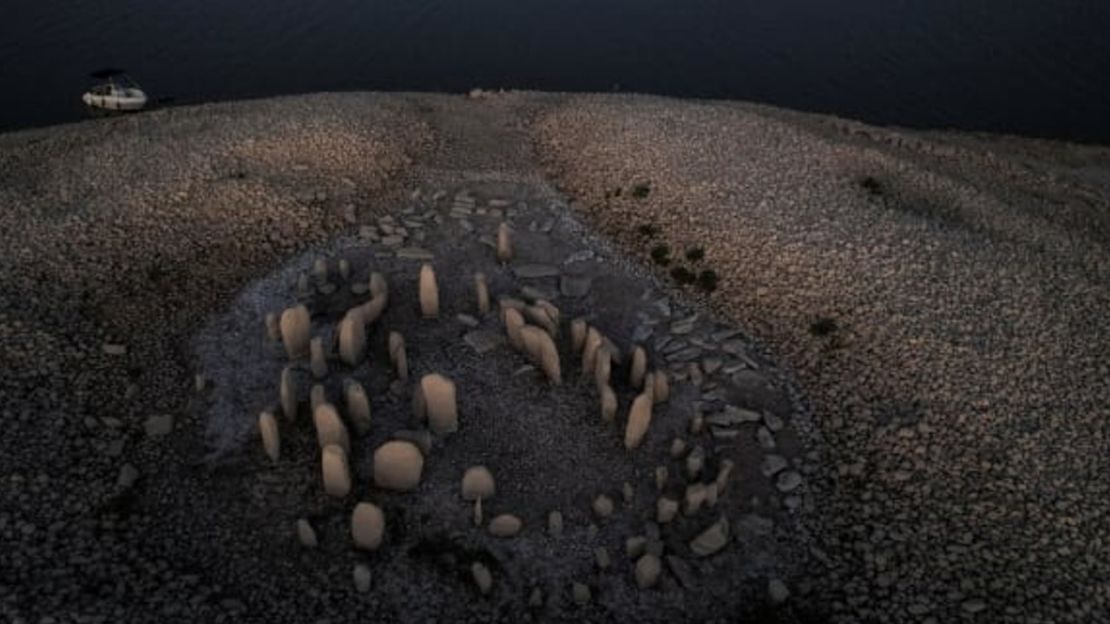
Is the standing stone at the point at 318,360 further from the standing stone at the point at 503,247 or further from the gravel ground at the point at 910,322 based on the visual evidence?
the gravel ground at the point at 910,322

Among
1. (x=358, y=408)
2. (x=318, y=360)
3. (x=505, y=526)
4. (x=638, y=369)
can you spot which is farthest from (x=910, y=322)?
(x=318, y=360)

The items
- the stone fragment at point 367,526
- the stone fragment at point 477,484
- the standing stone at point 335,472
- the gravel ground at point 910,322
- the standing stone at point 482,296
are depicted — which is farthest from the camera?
the standing stone at point 482,296

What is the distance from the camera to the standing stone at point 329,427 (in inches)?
496

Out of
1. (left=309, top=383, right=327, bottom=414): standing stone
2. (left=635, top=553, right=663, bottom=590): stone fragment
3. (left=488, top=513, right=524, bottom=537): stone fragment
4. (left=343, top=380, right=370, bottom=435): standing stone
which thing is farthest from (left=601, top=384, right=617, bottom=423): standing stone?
(left=309, top=383, right=327, bottom=414): standing stone

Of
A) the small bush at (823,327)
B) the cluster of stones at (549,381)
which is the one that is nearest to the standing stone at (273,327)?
the cluster of stones at (549,381)

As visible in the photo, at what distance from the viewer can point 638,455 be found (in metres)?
13.4

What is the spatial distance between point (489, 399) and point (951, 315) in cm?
839

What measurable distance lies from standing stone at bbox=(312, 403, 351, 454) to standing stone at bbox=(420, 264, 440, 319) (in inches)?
131

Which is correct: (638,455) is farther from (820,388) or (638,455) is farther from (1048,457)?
(1048,457)

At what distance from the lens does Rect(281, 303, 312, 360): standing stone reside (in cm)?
1469

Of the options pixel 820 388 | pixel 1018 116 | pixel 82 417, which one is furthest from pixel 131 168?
pixel 1018 116

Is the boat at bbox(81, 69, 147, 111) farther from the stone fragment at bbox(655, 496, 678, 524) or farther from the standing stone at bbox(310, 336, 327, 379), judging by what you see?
the stone fragment at bbox(655, 496, 678, 524)

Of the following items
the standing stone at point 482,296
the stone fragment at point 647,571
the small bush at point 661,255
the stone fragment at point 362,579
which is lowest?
the stone fragment at point 362,579

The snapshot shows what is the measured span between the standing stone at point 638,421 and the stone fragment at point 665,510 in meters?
1.18
